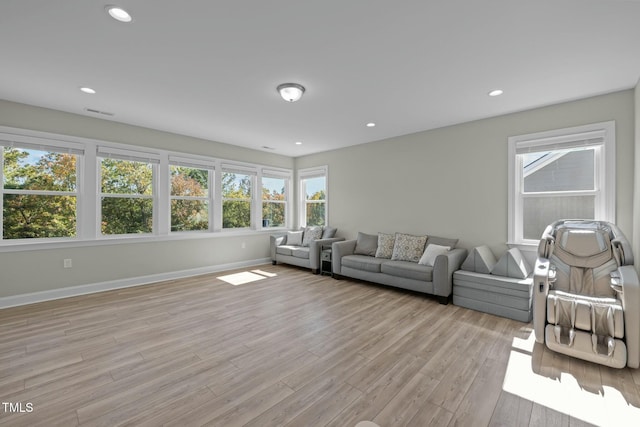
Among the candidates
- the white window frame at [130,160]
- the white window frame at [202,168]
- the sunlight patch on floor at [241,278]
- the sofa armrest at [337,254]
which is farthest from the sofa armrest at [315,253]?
the white window frame at [130,160]

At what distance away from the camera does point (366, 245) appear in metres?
5.18

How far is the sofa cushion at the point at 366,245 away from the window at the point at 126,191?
380 centimetres

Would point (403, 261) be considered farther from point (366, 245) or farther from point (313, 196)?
point (313, 196)

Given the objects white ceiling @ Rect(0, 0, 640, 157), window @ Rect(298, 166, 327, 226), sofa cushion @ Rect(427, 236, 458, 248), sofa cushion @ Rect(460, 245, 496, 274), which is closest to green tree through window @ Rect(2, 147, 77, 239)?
white ceiling @ Rect(0, 0, 640, 157)

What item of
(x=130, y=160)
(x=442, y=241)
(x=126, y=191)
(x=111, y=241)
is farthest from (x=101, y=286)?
(x=442, y=241)

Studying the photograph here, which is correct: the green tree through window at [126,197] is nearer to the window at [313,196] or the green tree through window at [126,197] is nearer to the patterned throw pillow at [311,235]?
the patterned throw pillow at [311,235]

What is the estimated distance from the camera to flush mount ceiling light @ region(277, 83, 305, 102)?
10.1ft

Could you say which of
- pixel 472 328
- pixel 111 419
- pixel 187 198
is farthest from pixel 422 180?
pixel 111 419

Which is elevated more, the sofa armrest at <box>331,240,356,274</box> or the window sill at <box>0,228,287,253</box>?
the window sill at <box>0,228,287,253</box>

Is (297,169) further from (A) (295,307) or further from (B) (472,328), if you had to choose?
(B) (472,328)

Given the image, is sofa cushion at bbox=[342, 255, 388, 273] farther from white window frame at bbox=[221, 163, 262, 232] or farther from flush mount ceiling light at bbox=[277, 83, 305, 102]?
flush mount ceiling light at bbox=[277, 83, 305, 102]

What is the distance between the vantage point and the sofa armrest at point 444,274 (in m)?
3.71

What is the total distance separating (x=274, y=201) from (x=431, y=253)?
399 cm

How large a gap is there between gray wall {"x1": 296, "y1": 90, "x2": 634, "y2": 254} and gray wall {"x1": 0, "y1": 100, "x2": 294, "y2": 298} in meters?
2.59
